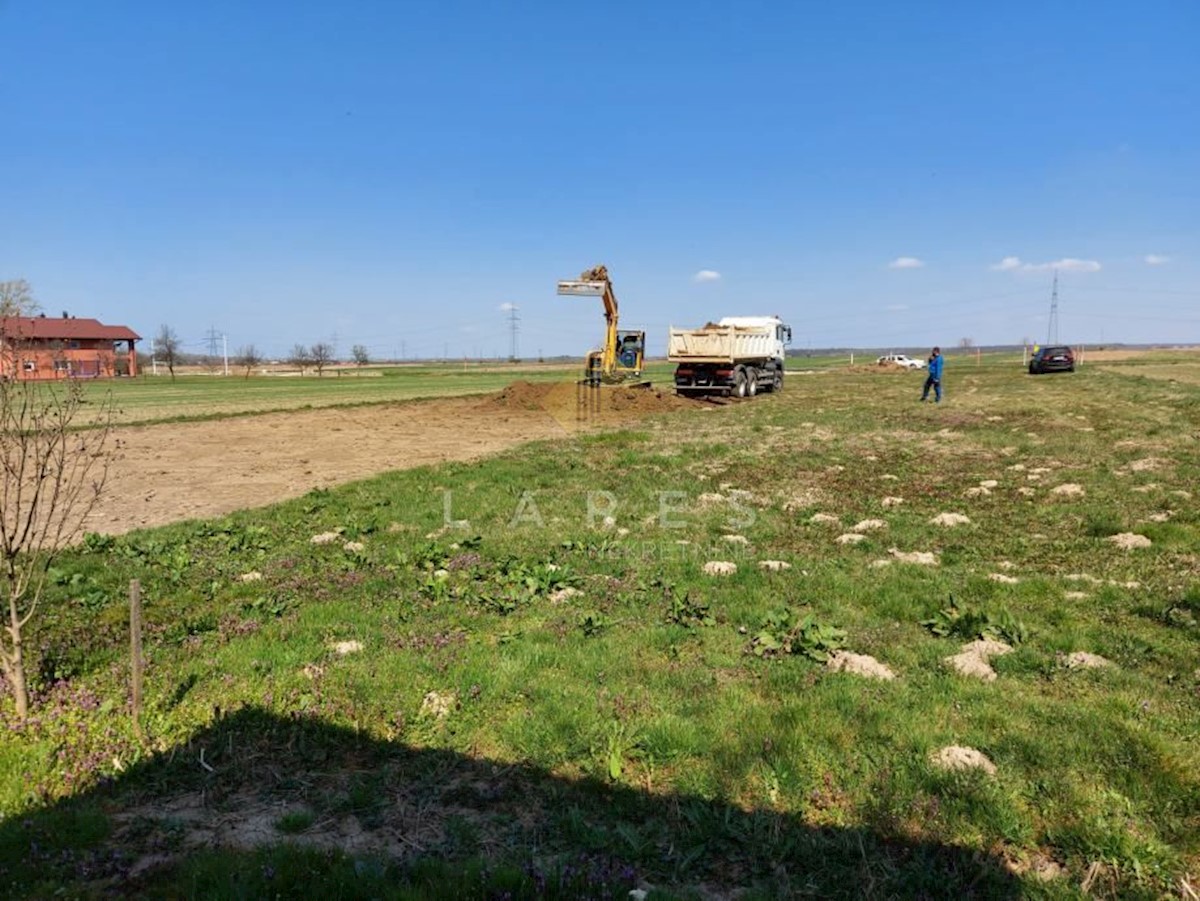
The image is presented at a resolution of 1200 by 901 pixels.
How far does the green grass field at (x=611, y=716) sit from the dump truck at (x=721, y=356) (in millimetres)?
25067

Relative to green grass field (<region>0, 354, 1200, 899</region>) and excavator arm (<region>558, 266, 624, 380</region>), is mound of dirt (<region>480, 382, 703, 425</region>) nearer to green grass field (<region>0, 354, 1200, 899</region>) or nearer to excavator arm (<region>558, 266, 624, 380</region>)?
excavator arm (<region>558, 266, 624, 380</region>)

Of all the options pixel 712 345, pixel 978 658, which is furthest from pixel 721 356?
pixel 978 658

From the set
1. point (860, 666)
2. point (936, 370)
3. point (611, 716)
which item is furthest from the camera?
point (936, 370)

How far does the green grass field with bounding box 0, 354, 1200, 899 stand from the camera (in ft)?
11.6

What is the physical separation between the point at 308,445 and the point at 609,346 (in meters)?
17.3

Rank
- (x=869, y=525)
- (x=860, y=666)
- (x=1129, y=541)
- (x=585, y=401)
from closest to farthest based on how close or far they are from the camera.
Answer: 1. (x=860, y=666)
2. (x=1129, y=541)
3. (x=869, y=525)
4. (x=585, y=401)

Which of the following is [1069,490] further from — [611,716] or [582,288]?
[582,288]

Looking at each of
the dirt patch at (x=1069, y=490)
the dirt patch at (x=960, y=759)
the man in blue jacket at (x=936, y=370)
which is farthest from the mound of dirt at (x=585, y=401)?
the dirt patch at (x=960, y=759)

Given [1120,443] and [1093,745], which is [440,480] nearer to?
[1093,745]

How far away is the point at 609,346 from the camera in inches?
1359

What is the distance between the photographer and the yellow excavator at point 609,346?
105 feet

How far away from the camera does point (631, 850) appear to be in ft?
11.9

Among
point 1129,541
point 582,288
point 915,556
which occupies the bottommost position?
point 915,556

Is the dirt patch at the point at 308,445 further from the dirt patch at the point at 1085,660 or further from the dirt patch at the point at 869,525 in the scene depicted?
the dirt patch at the point at 1085,660
